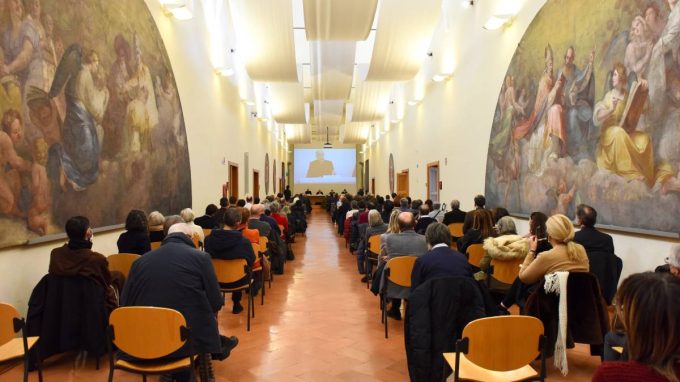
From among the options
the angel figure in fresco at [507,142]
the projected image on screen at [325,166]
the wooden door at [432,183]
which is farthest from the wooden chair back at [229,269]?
the projected image on screen at [325,166]

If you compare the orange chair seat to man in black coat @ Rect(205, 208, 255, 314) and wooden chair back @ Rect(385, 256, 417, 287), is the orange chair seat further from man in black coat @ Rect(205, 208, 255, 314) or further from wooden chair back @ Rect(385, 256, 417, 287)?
wooden chair back @ Rect(385, 256, 417, 287)

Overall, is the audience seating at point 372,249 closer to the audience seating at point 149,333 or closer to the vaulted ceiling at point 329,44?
the audience seating at point 149,333

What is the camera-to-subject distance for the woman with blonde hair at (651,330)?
1253 mm

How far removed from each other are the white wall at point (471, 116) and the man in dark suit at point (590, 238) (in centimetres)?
50

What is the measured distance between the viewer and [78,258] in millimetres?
3660

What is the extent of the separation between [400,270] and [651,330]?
3.40 m

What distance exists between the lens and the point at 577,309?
3336 mm

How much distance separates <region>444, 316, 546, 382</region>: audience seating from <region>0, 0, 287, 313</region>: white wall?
11.7 feet

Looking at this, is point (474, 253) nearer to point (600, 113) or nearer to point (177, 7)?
point (600, 113)

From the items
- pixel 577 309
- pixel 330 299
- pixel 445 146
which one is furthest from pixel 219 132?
pixel 577 309

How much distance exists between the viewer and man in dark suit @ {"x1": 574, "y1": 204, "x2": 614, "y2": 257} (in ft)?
14.2

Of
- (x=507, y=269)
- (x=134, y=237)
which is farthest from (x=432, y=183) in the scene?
(x=134, y=237)

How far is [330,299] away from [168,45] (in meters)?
4.72

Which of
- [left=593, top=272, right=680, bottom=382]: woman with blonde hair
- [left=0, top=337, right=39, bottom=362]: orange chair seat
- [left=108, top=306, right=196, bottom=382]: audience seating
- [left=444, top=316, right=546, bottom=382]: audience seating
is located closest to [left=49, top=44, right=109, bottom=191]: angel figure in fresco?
[left=0, top=337, right=39, bottom=362]: orange chair seat
